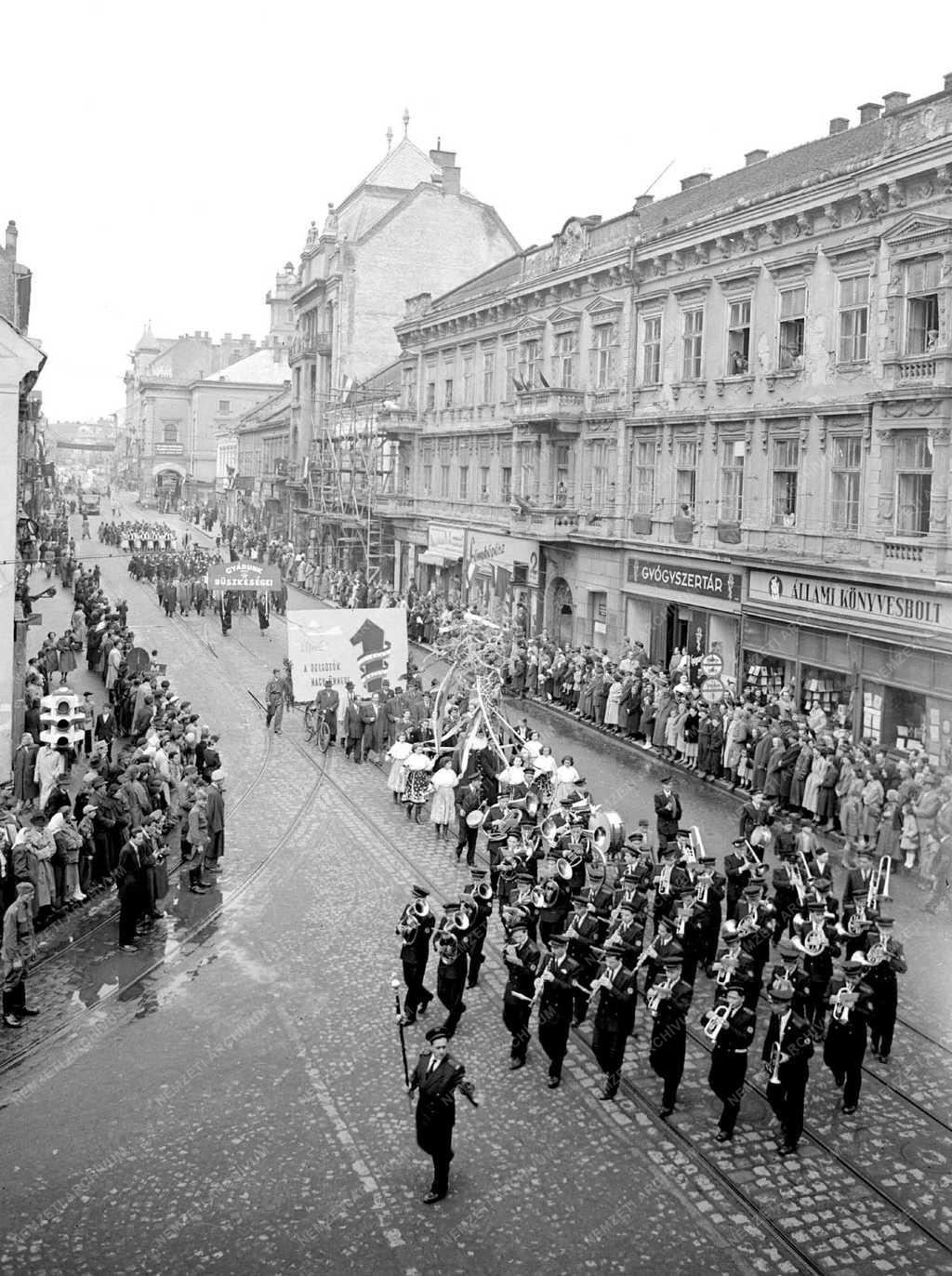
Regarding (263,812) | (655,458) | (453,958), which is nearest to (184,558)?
(655,458)

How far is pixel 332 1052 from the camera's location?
1283cm

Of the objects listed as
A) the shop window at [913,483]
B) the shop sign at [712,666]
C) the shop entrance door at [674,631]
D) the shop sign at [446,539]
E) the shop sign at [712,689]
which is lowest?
the shop sign at [712,689]

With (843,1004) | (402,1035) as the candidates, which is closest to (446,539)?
(402,1035)

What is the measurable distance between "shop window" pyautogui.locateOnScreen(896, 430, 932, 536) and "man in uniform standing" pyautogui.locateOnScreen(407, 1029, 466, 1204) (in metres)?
18.5

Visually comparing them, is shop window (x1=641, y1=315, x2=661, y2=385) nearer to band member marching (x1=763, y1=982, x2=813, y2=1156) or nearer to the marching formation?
the marching formation

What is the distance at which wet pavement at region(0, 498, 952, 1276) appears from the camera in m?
9.53

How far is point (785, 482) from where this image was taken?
29.7 m

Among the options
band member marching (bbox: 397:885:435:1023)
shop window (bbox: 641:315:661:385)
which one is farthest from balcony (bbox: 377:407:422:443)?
band member marching (bbox: 397:885:435:1023)

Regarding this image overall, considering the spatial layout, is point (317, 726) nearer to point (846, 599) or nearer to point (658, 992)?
point (846, 599)

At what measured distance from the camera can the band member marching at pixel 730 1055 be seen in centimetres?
1120

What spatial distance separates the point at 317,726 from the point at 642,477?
13.0 m

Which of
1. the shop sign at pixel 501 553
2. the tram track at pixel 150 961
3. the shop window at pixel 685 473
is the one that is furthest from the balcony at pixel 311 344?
the tram track at pixel 150 961

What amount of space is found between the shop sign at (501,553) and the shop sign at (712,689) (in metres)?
12.6

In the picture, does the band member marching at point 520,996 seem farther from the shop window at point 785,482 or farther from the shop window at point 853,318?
the shop window at point 785,482
